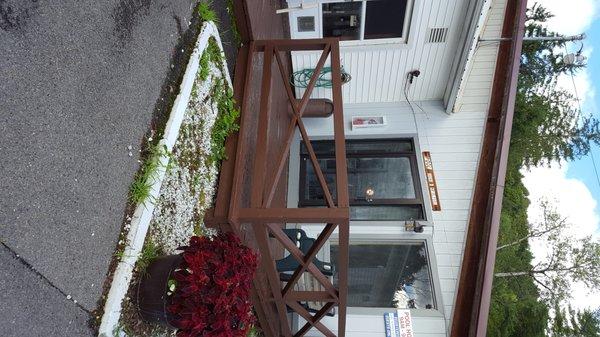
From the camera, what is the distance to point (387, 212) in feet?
21.4

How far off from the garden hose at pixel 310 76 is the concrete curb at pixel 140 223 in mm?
3369

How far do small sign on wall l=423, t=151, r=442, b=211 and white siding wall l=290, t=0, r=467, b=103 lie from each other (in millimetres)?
1180

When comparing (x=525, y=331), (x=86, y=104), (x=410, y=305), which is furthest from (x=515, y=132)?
(x=86, y=104)

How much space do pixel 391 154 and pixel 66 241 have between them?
18.4ft

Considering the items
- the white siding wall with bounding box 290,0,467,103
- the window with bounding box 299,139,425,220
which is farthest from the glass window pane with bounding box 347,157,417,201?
the white siding wall with bounding box 290,0,467,103

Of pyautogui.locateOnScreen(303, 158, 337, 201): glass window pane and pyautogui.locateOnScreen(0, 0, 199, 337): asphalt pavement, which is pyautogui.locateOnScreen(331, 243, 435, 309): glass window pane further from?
pyautogui.locateOnScreen(0, 0, 199, 337): asphalt pavement

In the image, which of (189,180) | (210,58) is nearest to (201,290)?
(189,180)

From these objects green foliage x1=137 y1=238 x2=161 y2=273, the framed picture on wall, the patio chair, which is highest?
the framed picture on wall

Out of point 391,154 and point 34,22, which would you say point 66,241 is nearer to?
point 34,22

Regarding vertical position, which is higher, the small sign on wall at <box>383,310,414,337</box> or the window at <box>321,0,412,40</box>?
the window at <box>321,0,412,40</box>

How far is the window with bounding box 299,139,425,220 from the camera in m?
6.51

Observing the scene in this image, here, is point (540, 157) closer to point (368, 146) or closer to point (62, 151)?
point (368, 146)

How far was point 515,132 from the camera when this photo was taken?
12398mm

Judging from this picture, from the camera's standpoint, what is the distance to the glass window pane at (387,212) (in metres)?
6.41
